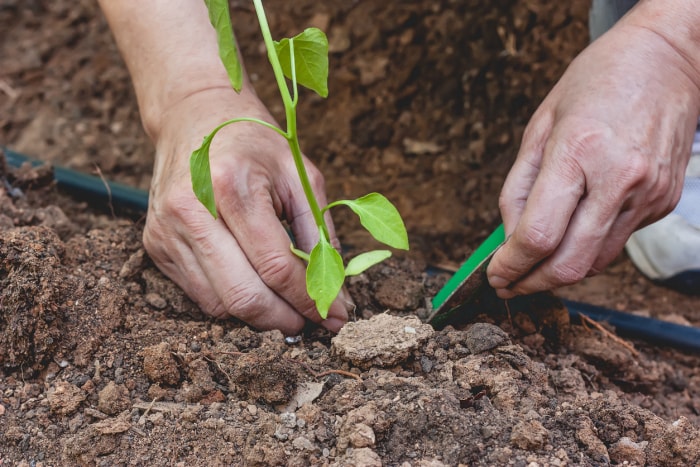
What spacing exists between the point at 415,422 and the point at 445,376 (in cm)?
15

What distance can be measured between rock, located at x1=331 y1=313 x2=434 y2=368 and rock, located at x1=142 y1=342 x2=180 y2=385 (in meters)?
0.28

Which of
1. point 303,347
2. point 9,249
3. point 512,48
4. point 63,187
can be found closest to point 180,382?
point 303,347

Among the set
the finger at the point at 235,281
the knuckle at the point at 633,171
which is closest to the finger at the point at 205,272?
the finger at the point at 235,281

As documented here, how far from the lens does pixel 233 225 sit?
1.24 meters

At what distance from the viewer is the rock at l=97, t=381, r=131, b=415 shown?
1.08 m

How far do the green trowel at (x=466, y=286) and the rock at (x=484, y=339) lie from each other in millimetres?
98

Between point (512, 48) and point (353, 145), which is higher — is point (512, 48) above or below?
above

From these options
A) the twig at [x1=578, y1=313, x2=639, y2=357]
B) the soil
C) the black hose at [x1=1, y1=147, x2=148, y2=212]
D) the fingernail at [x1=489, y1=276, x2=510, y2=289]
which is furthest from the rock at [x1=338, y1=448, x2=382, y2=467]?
Answer: the black hose at [x1=1, y1=147, x2=148, y2=212]

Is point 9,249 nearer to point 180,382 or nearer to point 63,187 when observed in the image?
point 180,382

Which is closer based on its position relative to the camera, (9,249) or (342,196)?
(9,249)

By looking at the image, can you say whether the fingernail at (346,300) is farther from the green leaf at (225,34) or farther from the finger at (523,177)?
the green leaf at (225,34)

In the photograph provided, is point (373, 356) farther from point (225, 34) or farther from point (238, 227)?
point (225, 34)

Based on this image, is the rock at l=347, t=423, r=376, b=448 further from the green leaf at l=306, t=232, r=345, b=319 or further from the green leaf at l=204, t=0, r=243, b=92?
the green leaf at l=204, t=0, r=243, b=92

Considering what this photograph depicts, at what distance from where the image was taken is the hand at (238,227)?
1.23 meters
